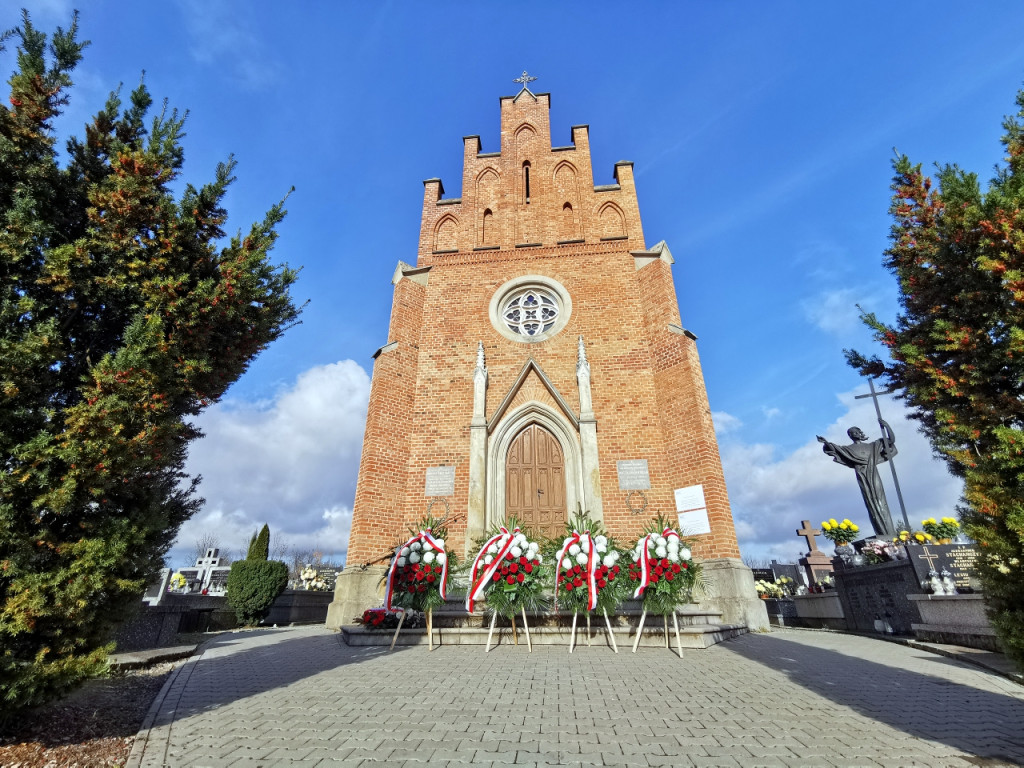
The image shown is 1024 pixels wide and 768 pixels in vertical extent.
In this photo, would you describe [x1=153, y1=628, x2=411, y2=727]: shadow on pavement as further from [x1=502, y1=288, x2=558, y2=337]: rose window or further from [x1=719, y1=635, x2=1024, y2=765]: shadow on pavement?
[x1=502, y1=288, x2=558, y2=337]: rose window

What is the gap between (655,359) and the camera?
1266 cm

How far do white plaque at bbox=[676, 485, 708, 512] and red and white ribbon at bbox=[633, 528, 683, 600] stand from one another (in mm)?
3835

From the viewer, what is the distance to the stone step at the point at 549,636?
741 cm

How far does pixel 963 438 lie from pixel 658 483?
8168 millimetres

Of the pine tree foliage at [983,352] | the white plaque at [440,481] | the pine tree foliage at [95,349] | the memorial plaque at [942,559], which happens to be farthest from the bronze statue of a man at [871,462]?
the pine tree foliage at [95,349]

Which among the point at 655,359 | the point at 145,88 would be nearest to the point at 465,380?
the point at 655,359

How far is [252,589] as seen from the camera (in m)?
12.3

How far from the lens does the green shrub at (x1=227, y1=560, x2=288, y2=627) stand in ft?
40.2

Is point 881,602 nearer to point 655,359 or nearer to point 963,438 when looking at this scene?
point 655,359

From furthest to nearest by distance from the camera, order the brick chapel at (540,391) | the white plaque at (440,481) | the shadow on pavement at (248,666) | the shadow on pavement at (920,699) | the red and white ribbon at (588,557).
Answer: the white plaque at (440,481)
the brick chapel at (540,391)
the red and white ribbon at (588,557)
the shadow on pavement at (248,666)
the shadow on pavement at (920,699)

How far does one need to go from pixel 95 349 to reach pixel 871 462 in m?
15.3

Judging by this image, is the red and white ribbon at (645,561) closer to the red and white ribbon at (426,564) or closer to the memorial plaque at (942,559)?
the red and white ribbon at (426,564)

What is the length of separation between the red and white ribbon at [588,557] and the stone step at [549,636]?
1166mm

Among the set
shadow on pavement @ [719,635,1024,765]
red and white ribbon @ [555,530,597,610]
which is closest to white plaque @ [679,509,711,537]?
shadow on pavement @ [719,635,1024,765]
